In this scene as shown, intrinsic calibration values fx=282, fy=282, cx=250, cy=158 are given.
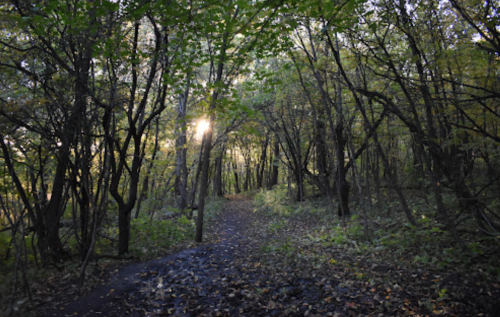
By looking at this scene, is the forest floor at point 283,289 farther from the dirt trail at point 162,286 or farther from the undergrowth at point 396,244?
the undergrowth at point 396,244

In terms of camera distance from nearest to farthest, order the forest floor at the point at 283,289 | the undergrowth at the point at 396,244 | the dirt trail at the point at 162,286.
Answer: the forest floor at the point at 283,289
the dirt trail at the point at 162,286
the undergrowth at the point at 396,244

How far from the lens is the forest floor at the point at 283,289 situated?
4176mm

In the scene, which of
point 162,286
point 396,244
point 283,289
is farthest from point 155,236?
point 396,244

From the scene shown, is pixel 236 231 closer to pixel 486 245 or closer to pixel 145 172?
pixel 145 172

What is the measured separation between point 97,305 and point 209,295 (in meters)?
1.92

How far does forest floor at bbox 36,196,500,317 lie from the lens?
4176 mm

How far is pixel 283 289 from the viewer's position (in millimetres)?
5117

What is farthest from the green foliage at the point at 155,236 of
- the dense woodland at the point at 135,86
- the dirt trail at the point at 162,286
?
the dirt trail at the point at 162,286

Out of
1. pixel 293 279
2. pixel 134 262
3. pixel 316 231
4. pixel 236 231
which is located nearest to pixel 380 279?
pixel 293 279

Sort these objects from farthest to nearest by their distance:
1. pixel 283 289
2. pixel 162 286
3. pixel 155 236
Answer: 1. pixel 155 236
2. pixel 162 286
3. pixel 283 289

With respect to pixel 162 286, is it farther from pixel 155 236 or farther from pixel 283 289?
pixel 155 236

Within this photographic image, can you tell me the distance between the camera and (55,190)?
6.51 m

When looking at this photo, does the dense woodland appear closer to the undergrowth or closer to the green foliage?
the undergrowth

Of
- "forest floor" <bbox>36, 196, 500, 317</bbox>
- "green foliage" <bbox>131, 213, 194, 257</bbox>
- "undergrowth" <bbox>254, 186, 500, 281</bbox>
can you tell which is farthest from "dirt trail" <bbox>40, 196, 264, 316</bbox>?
"undergrowth" <bbox>254, 186, 500, 281</bbox>
